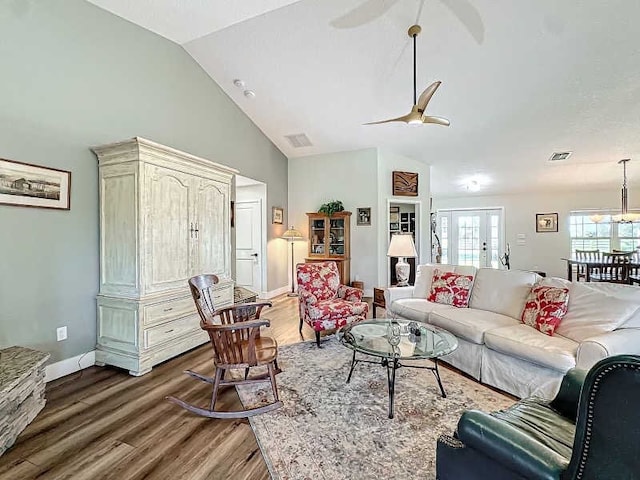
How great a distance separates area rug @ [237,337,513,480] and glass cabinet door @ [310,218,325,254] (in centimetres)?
356

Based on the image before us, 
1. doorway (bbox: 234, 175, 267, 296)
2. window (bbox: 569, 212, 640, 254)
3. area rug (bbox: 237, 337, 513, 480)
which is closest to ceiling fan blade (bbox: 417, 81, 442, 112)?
area rug (bbox: 237, 337, 513, 480)

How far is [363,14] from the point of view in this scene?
343cm

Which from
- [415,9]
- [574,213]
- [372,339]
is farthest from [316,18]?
[574,213]

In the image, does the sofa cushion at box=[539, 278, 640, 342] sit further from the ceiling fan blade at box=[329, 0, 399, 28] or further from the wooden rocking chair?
the ceiling fan blade at box=[329, 0, 399, 28]

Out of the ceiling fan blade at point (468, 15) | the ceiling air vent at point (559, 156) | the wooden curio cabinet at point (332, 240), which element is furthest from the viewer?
the wooden curio cabinet at point (332, 240)

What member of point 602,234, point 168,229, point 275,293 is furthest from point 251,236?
point 602,234

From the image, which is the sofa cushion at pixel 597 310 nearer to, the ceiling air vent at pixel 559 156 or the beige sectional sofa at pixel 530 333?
the beige sectional sofa at pixel 530 333

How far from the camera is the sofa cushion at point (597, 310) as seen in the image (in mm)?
2441

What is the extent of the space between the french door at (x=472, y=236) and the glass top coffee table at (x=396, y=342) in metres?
6.89

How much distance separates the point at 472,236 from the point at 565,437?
332 inches

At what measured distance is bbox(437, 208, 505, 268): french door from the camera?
28.7 ft

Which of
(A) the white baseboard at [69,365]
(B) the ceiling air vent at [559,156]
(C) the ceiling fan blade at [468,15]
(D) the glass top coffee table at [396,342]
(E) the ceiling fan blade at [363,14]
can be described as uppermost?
(E) the ceiling fan blade at [363,14]

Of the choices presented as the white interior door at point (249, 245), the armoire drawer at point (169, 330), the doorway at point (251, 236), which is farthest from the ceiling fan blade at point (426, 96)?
the white interior door at point (249, 245)

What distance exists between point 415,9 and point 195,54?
2864mm
